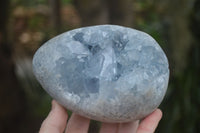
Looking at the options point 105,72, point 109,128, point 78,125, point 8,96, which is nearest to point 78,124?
point 78,125

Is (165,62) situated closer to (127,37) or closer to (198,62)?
(127,37)

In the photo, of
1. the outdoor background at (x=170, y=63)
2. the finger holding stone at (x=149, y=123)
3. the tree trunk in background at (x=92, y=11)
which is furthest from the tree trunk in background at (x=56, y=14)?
the finger holding stone at (x=149, y=123)

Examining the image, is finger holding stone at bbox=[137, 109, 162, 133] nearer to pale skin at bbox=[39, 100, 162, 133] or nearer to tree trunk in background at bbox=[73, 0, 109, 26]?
pale skin at bbox=[39, 100, 162, 133]

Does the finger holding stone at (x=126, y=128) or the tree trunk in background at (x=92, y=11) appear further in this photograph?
the tree trunk in background at (x=92, y=11)

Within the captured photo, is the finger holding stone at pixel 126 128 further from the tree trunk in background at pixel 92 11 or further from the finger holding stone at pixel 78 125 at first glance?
the tree trunk in background at pixel 92 11

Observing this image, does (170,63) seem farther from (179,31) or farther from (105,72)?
(105,72)

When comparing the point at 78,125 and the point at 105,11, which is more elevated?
the point at 105,11

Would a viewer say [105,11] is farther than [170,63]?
No
